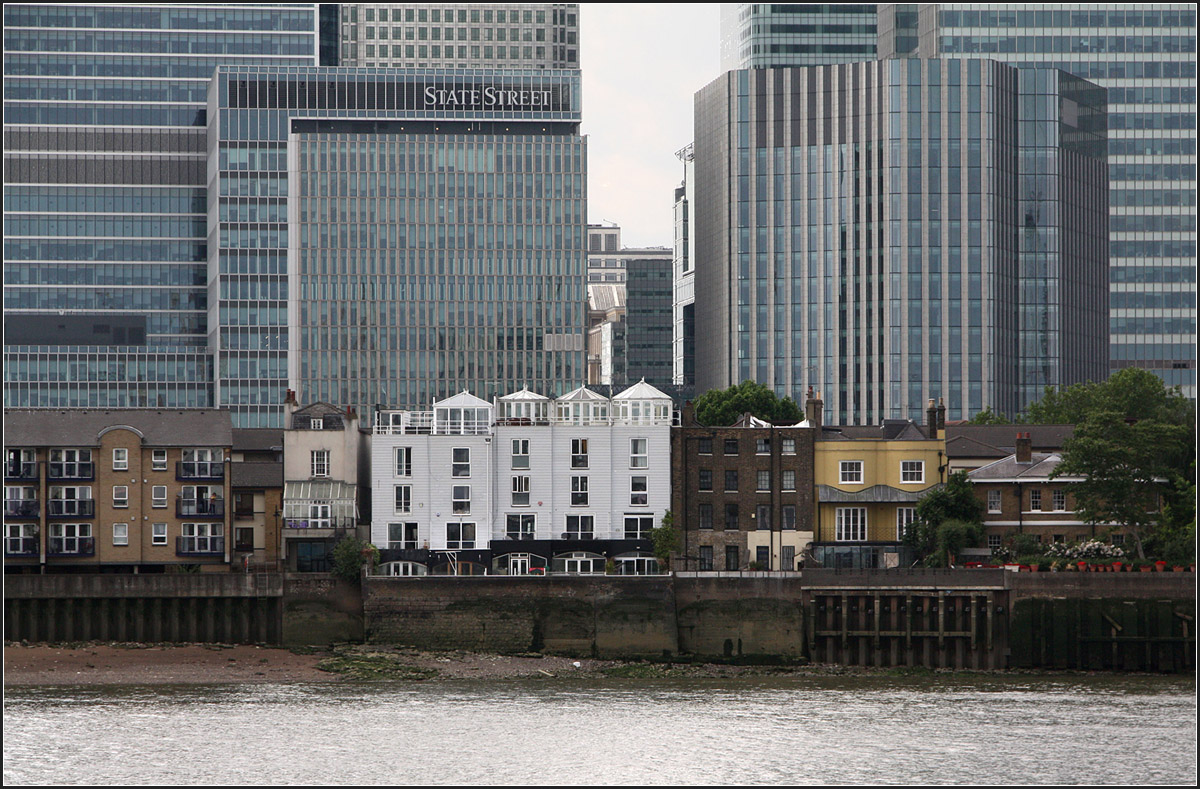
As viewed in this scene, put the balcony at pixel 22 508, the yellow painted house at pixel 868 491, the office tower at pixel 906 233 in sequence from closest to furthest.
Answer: the balcony at pixel 22 508, the yellow painted house at pixel 868 491, the office tower at pixel 906 233

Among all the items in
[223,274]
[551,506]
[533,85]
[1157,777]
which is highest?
[533,85]

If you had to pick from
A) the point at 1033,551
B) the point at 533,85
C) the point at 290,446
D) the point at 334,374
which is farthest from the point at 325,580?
the point at 533,85

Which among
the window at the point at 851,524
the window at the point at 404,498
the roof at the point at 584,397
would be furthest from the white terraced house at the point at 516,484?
the window at the point at 851,524

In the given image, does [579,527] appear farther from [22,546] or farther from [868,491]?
[22,546]

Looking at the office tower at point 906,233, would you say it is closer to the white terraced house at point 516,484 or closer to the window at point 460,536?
the white terraced house at point 516,484

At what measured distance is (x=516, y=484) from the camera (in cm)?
10044

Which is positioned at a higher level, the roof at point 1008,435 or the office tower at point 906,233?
the office tower at point 906,233

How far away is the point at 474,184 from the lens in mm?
181250

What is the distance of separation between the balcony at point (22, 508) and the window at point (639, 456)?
33237 mm

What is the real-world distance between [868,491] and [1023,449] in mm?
9166

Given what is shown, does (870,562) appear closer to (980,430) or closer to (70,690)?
(980,430)

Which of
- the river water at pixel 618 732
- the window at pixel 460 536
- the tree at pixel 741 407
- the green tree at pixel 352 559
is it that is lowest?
the river water at pixel 618 732

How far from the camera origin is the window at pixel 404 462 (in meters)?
99.9

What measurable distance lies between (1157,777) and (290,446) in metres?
56.8
